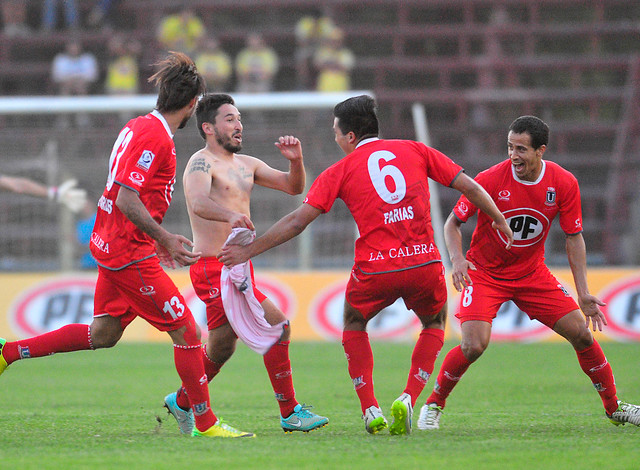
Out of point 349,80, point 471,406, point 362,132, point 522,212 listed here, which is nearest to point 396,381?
point 471,406

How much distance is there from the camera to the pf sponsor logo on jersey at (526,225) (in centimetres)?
657

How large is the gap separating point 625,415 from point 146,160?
11.8ft

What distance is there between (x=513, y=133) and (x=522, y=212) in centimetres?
56

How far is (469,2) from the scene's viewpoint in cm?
2081

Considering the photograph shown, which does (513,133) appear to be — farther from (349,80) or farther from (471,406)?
(349,80)

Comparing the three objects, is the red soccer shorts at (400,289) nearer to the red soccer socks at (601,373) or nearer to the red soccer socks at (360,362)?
the red soccer socks at (360,362)

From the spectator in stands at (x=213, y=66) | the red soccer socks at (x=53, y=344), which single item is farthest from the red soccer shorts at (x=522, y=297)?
the spectator in stands at (x=213, y=66)

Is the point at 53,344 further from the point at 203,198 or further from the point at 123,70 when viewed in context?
the point at 123,70

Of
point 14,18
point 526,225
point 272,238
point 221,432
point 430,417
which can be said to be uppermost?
point 14,18

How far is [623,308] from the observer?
533 inches

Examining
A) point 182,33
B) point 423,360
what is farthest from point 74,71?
point 423,360

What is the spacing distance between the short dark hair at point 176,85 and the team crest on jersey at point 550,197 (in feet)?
8.33

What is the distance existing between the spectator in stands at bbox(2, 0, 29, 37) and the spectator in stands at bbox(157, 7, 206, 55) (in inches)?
128

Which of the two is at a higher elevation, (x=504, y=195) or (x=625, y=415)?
(x=504, y=195)
